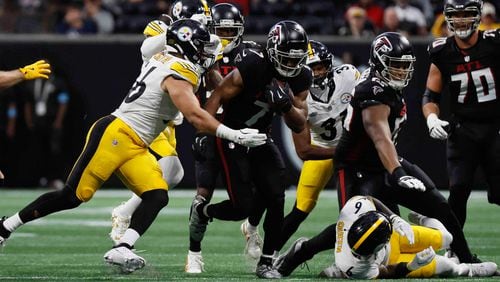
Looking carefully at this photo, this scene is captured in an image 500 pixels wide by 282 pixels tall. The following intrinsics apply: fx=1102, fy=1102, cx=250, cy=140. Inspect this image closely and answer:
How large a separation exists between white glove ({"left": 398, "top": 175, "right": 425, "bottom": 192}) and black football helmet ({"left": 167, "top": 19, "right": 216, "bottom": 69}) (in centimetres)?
147

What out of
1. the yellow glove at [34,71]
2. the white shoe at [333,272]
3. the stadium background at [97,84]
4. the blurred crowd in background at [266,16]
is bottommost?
the stadium background at [97,84]

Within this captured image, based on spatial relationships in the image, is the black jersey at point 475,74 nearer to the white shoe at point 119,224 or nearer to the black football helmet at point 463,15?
the black football helmet at point 463,15

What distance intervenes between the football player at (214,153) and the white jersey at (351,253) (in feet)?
3.57

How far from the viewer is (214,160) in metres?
7.34

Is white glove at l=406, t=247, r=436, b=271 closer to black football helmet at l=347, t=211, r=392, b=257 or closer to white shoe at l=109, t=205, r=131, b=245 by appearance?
black football helmet at l=347, t=211, r=392, b=257

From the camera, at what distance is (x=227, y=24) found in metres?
7.85

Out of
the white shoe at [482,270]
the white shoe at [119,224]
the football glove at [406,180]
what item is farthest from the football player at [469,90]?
the white shoe at [119,224]


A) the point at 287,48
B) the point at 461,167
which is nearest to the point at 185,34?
the point at 287,48

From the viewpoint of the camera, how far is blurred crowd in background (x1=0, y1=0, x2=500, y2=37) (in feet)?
46.1

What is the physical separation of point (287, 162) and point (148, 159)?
6.79m

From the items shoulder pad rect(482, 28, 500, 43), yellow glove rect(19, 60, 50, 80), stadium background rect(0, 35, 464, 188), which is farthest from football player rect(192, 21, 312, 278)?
stadium background rect(0, 35, 464, 188)

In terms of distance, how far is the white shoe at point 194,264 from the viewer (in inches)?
276

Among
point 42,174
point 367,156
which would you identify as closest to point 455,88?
point 367,156

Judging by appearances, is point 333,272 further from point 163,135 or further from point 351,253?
point 163,135
